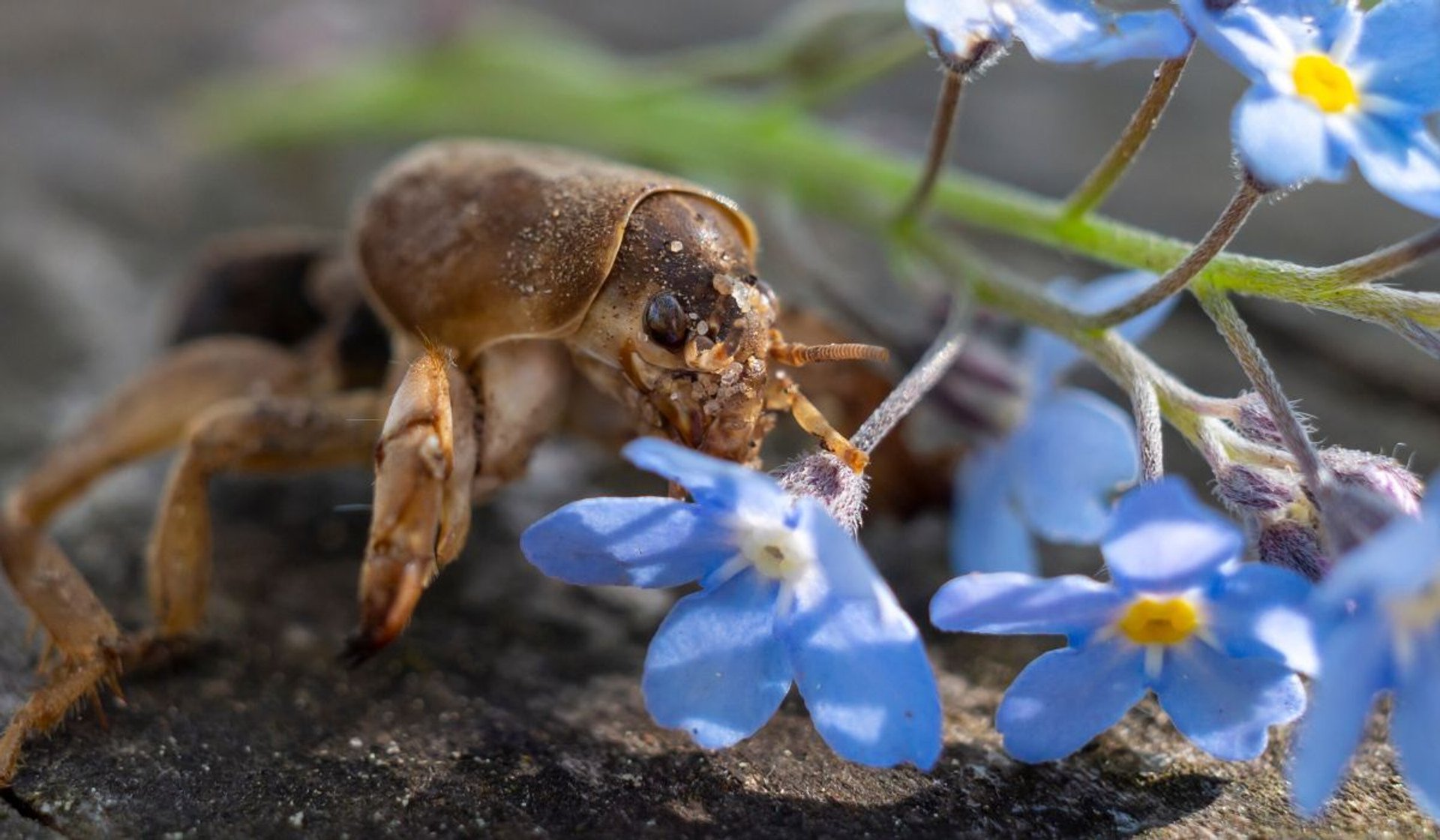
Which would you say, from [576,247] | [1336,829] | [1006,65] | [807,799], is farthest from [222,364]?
[1006,65]

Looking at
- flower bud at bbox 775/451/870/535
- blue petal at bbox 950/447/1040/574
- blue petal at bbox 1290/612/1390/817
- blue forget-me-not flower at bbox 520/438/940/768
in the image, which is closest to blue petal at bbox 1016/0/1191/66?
flower bud at bbox 775/451/870/535

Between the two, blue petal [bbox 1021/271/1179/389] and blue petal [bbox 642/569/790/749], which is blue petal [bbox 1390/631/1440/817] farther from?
blue petal [bbox 1021/271/1179/389]

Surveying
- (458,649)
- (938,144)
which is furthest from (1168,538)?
(458,649)

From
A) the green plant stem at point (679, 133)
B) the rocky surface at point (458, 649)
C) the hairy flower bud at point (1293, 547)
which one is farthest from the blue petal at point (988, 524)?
the hairy flower bud at point (1293, 547)

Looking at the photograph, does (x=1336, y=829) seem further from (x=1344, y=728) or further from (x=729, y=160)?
(x=729, y=160)

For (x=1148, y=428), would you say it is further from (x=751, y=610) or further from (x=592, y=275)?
(x=592, y=275)

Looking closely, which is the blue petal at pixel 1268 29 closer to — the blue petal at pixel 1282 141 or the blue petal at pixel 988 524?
the blue petal at pixel 1282 141
